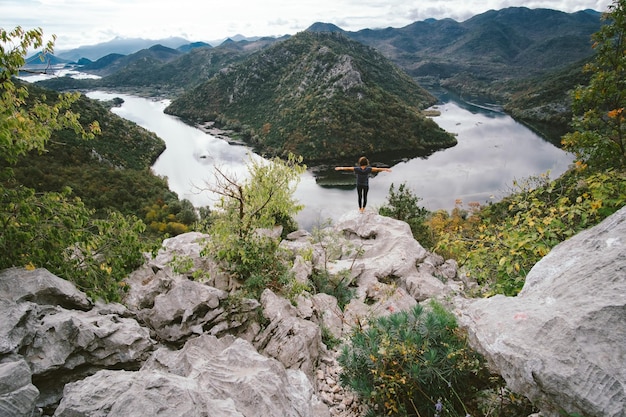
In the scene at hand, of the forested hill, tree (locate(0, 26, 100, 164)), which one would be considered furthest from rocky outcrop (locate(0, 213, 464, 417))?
the forested hill

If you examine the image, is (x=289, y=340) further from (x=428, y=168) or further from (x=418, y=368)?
(x=428, y=168)

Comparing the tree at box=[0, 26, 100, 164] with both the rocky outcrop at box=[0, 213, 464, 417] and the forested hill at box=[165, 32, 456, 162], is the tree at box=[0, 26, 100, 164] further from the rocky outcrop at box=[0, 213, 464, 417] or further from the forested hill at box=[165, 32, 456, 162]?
the forested hill at box=[165, 32, 456, 162]

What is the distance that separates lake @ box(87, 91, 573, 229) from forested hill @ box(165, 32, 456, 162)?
10.0 m

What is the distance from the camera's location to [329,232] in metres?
13.1

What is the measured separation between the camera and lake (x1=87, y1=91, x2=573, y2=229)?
6569cm

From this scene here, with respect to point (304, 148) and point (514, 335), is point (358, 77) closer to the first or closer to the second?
point (304, 148)

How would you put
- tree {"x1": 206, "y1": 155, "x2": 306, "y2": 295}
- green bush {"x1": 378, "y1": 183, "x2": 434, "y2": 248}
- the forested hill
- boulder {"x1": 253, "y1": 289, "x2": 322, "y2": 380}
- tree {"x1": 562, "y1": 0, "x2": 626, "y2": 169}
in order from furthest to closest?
the forested hill, green bush {"x1": 378, "y1": 183, "x2": 434, "y2": 248}, tree {"x1": 206, "y1": 155, "x2": 306, "y2": 295}, tree {"x1": 562, "y1": 0, "x2": 626, "y2": 169}, boulder {"x1": 253, "y1": 289, "x2": 322, "y2": 380}

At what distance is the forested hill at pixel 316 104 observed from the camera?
102375 mm

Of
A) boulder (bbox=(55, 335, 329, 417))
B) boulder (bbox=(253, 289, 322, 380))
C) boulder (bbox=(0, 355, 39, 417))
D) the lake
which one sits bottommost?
the lake

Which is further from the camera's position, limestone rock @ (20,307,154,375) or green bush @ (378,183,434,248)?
green bush @ (378,183,434,248)

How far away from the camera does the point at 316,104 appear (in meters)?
112

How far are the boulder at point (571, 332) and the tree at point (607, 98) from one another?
176 inches

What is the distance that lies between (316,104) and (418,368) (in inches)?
4472

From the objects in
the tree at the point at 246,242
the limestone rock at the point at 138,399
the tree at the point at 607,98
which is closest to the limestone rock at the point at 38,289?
the limestone rock at the point at 138,399
